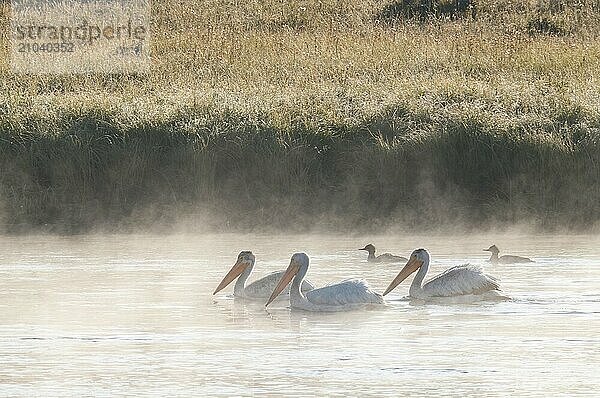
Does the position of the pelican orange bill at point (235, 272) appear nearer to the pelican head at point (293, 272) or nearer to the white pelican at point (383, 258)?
the pelican head at point (293, 272)

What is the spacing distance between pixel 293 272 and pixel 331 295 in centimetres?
55

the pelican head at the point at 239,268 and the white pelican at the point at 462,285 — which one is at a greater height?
the pelican head at the point at 239,268

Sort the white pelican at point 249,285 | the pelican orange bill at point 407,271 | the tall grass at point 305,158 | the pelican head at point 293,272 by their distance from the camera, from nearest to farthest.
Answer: the pelican head at point 293,272, the white pelican at point 249,285, the pelican orange bill at point 407,271, the tall grass at point 305,158

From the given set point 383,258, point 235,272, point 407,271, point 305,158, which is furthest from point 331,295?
point 305,158

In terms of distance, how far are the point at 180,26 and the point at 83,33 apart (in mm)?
2304

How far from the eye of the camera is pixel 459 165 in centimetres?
1466

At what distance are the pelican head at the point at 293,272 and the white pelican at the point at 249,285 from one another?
145mm

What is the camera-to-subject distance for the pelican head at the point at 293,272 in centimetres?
976

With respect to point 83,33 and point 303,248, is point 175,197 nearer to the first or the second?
point 303,248

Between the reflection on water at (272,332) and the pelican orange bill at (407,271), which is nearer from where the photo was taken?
the reflection on water at (272,332)

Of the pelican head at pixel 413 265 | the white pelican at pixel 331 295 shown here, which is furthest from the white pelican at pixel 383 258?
the white pelican at pixel 331 295

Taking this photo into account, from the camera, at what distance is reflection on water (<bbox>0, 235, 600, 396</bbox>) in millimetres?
6758

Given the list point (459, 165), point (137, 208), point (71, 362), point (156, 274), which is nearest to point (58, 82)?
point (137, 208)

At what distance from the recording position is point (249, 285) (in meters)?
10.1
